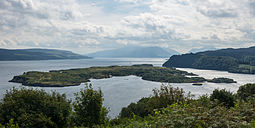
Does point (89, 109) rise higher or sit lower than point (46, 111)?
lower

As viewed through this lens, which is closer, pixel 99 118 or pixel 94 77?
pixel 99 118

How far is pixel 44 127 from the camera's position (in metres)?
22.5

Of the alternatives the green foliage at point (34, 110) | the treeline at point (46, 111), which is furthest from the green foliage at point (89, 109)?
the green foliage at point (34, 110)

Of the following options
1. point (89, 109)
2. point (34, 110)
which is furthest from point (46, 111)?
point (89, 109)

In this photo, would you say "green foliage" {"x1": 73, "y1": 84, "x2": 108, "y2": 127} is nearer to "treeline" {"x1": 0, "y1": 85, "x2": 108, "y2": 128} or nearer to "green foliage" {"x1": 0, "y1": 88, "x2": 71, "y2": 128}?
"treeline" {"x1": 0, "y1": 85, "x2": 108, "y2": 128}

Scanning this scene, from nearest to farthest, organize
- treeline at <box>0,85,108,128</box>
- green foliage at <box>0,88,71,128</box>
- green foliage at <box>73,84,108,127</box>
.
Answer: green foliage at <box>0,88,71,128</box> → treeline at <box>0,85,108,128</box> → green foliage at <box>73,84,108,127</box>

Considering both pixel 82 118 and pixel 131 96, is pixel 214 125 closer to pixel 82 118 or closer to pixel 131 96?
pixel 82 118

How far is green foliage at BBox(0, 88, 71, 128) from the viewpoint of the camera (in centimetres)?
2267

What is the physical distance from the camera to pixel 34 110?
25469mm

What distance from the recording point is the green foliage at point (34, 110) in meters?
22.7

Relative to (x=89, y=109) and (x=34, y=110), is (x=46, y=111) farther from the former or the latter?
(x=89, y=109)

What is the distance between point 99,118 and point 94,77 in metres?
160

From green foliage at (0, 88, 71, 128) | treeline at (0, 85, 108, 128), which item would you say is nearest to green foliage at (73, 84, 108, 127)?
treeline at (0, 85, 108, 128)

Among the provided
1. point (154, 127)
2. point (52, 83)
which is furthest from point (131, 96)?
point (154, 127)
